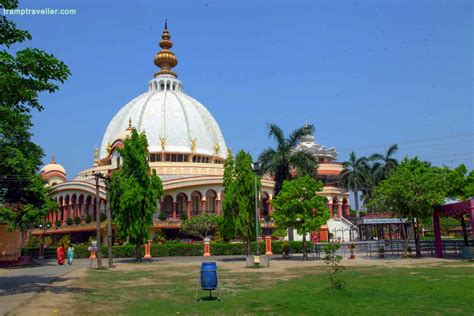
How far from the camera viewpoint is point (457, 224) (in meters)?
78.9

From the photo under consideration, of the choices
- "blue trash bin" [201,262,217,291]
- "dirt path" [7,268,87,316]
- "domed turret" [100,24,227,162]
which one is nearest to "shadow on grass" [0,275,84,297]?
"dirt path" [7,268,87,316]

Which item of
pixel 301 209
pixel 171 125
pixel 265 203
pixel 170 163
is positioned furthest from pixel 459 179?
pixel 171 125

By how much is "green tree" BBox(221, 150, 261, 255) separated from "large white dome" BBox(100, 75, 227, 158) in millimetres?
33207

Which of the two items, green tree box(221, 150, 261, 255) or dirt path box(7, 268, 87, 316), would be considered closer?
dirt path box(7, 268, 87, 316)

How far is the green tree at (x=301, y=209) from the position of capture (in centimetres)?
3428

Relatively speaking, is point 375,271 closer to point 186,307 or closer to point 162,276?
point 162,276

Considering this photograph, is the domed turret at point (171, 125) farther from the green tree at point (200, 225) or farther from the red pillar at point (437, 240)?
the red pillar at point (437, 240)

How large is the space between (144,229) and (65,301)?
22026mm

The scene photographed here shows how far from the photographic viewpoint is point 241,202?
116ft

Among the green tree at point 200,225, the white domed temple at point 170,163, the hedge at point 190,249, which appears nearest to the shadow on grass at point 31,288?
the hedge at point 190,249

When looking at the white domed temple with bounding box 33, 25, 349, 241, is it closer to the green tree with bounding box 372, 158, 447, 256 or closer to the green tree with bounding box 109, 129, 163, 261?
the green tree with bounding box 109, 129, 163, 261

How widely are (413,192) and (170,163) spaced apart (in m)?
40.0

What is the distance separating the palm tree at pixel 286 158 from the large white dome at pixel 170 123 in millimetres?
29418

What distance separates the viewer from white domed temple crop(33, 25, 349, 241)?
5875cm
